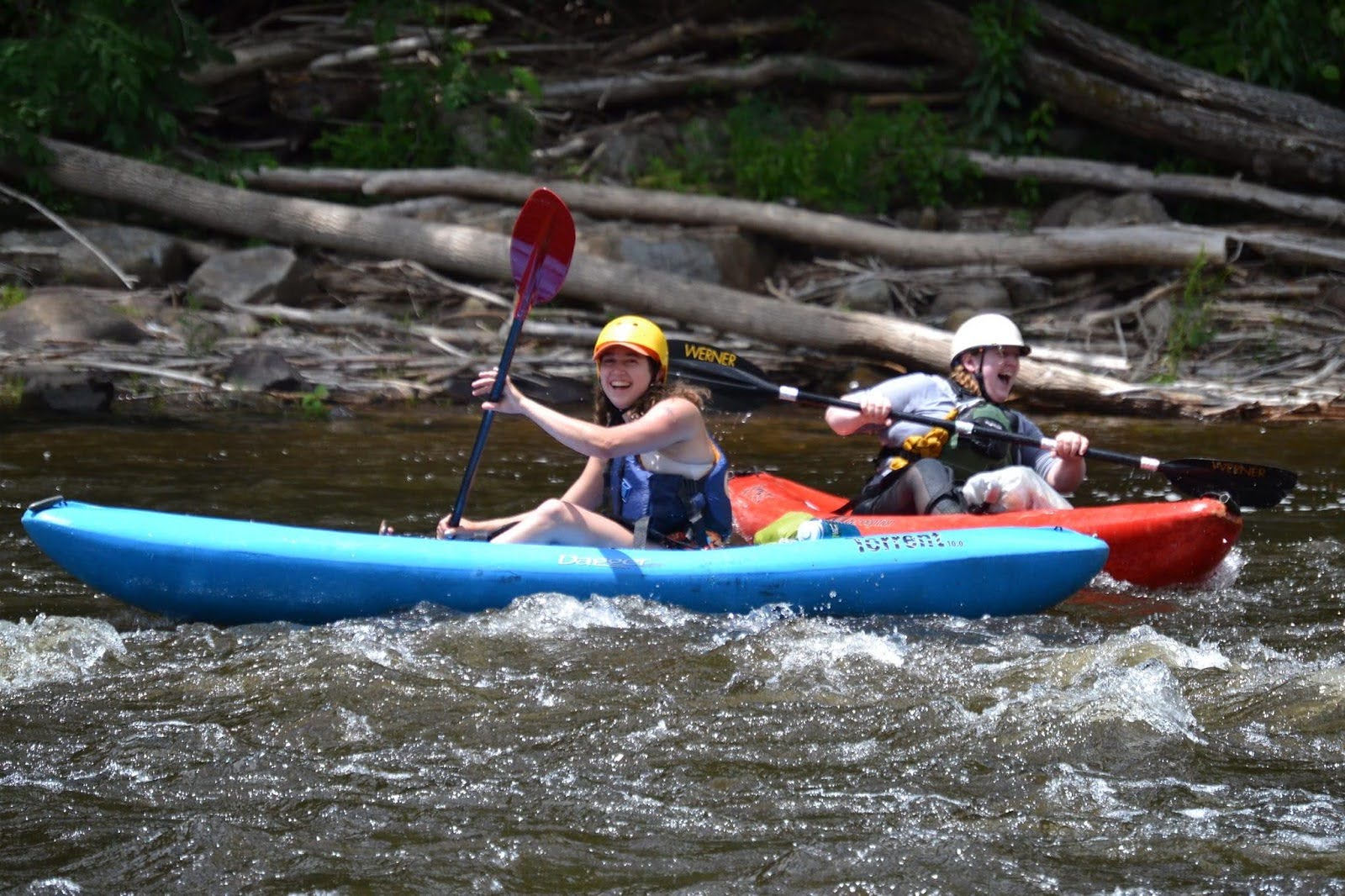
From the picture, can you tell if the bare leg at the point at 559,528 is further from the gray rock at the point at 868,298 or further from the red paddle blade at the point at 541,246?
the gray rock at the point at 868,298

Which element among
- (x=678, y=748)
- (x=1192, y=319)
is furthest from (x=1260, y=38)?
(x=678, y=748)

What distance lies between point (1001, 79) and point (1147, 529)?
647 cm

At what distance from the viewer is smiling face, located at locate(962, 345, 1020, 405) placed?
199 inches

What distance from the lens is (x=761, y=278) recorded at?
9.52 meters

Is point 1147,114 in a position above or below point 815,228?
above

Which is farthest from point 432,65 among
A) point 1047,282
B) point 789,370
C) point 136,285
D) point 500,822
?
point 500,822

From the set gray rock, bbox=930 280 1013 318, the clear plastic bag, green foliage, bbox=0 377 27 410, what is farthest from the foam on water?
gray rock, bbox=930 280 1013 318

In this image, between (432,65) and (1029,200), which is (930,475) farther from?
(432,65)

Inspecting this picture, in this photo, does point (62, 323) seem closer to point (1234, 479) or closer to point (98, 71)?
point (98, 71)

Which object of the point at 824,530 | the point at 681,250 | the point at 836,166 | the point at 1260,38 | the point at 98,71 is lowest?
the point at 824,530

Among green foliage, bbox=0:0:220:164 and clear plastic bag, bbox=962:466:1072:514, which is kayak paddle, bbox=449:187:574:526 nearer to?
clear plastic bag, bbox=962:466:1072:514

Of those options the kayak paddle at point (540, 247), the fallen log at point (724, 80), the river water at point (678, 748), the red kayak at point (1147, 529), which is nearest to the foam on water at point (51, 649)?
the river water at point (678, 748)

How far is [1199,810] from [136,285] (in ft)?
25.3

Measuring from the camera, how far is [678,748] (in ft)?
10.7
